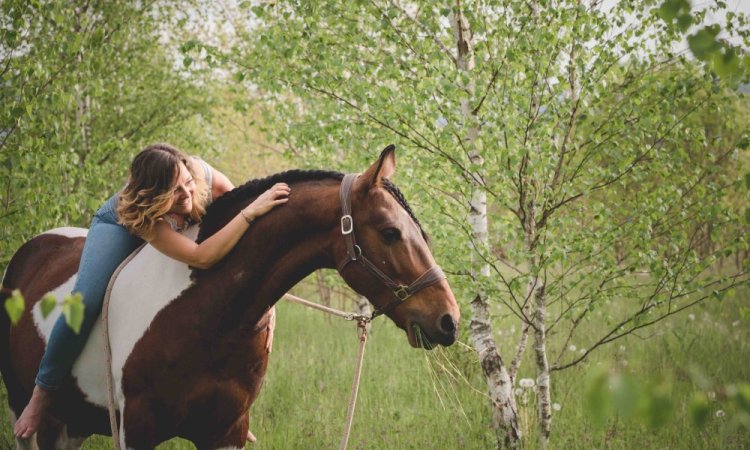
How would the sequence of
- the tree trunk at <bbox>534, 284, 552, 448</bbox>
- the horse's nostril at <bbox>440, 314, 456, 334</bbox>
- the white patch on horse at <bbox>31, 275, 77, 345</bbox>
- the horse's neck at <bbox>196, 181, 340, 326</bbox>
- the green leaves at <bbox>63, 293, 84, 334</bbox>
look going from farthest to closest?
the tree trunk at <bbox>534, 284, 552, 448</bbox> → the white patch on horse at <bbox>31, 275, 77, 345</bbox> → the horse's neck at <bbox>196, 181, 340, 326</bbox> → the horse's nostril at <bbox>440, 314, 456, 334</bbox> → the green leaves at <bbox>63, 293, 84, 334</bbox>

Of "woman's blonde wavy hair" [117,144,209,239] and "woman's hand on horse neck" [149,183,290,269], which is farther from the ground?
"woman's blonde wavy hair" [117,144,209,239]

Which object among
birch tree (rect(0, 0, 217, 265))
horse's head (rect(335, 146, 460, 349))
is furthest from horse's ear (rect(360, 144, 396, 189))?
birch tree (rect(0, 0, 217, 265))

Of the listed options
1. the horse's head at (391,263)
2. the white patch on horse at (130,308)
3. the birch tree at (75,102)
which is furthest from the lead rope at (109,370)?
the birch tree at (75,102)

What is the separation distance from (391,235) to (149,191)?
1296mm

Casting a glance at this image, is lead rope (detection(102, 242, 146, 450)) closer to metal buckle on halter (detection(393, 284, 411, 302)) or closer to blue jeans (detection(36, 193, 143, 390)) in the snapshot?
blue jeans (detection(36, 193, 143, 390))

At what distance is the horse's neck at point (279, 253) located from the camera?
263cm

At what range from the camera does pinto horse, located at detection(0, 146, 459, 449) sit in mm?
2486

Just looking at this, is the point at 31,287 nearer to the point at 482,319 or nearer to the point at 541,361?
the point at 482,319

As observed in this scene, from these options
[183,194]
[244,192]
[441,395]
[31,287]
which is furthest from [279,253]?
[441,395]

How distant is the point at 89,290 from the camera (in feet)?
9.37

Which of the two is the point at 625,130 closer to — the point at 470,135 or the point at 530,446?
the point at 470,135

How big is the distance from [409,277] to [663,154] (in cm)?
258

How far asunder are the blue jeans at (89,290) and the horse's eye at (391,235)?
5.23ft

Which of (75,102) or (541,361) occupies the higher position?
(75,102)
